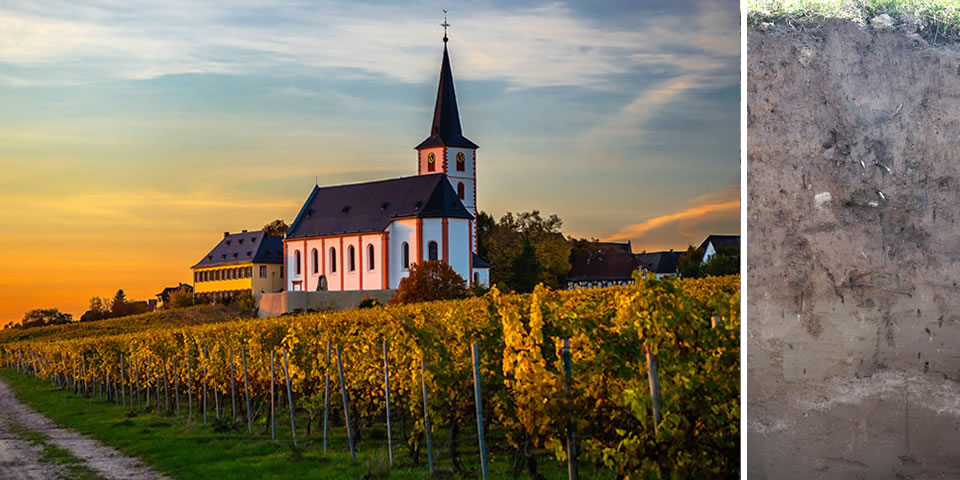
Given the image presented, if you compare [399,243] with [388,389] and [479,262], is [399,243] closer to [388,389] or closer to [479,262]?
[479,262]

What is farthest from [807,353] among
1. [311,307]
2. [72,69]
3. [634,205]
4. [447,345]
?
[311,307]

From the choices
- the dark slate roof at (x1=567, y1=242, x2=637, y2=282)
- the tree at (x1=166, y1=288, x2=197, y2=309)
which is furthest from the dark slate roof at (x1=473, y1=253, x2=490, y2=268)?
the dark slate roof at (x1=567, y1=242, x2=637, y2=282)

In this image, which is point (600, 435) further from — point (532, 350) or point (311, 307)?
point (311, 307)

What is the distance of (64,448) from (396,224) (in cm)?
3531

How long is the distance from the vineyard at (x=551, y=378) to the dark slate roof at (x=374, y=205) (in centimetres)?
3234

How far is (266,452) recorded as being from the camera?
28.8 feet

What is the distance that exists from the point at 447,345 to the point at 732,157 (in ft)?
8.17

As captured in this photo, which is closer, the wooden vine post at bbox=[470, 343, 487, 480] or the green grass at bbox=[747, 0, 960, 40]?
the green grass at bbox=[747, 0, 960, 40]

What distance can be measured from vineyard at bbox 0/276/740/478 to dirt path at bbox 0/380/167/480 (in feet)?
5.06

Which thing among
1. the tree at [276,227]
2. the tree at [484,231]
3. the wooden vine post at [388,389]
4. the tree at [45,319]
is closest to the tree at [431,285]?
the tree at [484,231]

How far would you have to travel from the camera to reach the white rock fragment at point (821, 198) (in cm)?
556

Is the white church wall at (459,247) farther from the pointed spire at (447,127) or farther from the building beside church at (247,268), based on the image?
the building beside church at (247,268)

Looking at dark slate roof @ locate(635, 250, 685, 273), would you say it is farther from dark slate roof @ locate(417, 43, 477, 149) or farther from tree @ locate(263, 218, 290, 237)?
tree @ locate(263, 218, 290, 237)

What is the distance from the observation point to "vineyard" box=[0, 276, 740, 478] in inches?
192
